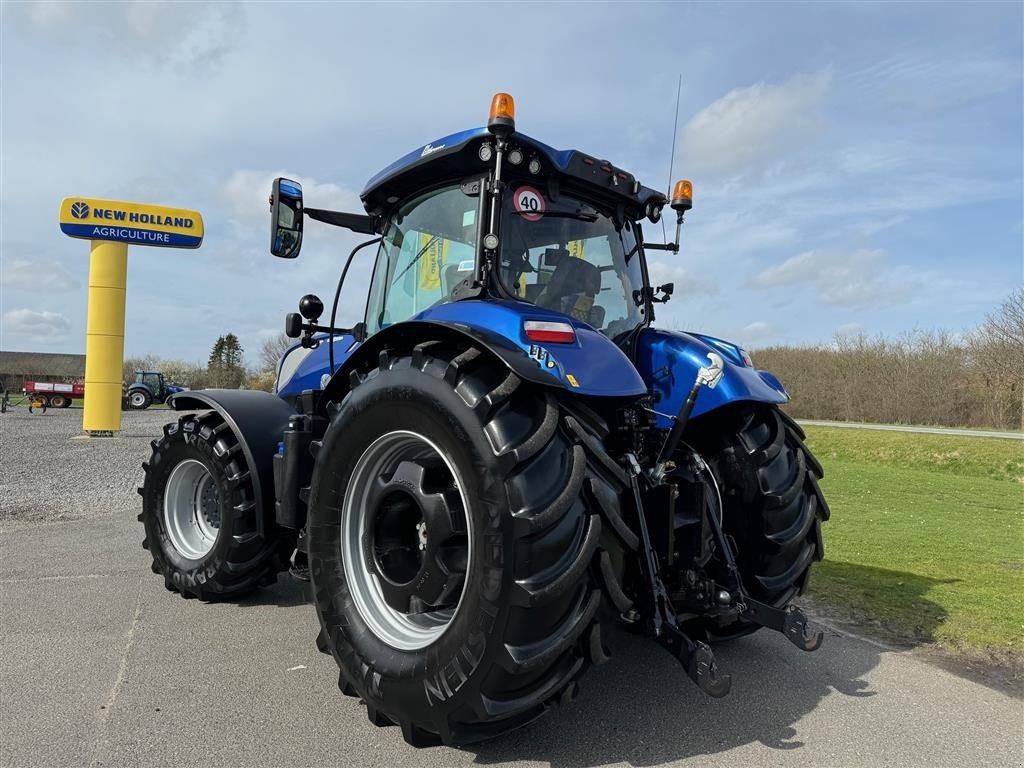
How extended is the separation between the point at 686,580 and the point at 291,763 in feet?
5.31

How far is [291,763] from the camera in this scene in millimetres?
2447

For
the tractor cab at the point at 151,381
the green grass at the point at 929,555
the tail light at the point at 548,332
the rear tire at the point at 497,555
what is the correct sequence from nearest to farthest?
the rear tire at the point at 497,555, the tail light at the point at 548,332, the green grass at the point at 929,555, the tractor cab at the point at 151,381

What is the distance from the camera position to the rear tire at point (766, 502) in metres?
3.25

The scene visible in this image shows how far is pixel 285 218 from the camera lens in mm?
3836

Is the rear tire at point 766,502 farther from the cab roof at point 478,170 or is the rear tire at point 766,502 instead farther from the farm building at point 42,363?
the farm building at point 42,363

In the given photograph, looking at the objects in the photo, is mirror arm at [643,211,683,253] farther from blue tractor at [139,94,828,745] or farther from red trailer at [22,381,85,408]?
red trailer at [22,381,85,408]

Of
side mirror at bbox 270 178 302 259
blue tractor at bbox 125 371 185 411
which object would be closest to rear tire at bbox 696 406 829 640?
side mirror at bbox 270 178 302 259

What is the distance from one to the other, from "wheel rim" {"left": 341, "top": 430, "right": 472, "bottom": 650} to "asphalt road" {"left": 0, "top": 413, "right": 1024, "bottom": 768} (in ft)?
1.37

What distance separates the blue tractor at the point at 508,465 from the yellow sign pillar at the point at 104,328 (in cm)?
1472

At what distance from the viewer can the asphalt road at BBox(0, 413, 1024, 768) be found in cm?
253

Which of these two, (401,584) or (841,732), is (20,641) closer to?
(401,584)

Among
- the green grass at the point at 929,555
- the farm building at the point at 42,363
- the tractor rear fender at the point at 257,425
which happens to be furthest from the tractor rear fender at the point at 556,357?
the farm building at the point at 42,363

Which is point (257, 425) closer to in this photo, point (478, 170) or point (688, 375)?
point (478, 170)

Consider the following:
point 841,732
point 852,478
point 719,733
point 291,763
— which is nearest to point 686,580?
point 719,733
